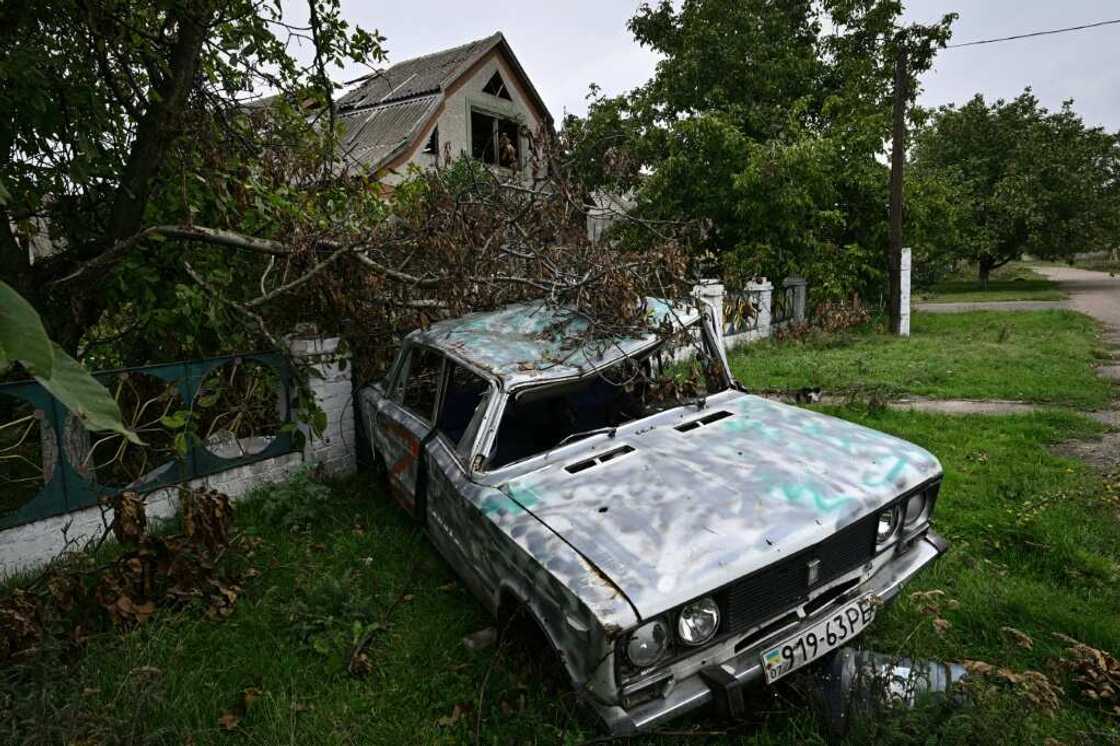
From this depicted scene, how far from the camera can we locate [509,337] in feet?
12.5

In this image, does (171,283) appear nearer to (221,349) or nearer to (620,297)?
(221,349)

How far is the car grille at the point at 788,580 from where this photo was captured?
2.29 m

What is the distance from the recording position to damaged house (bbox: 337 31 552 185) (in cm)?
1440

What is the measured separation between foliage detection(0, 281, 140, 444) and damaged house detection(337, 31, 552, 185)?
1353cm

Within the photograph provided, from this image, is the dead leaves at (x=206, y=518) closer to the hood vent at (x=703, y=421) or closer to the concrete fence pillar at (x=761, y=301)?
the hood vent at (x=703, y=421)

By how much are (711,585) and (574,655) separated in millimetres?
547

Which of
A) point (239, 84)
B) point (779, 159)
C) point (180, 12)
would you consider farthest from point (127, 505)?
point (779, 159)

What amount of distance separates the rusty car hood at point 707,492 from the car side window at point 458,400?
79 centimetres

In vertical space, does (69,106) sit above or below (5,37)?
below

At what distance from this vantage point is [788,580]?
7.87ft

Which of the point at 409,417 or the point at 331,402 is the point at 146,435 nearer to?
the point at 331,402

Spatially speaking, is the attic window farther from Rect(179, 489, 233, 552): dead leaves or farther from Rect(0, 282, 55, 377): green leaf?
Rect(0, 282, 55, 377): green leaf

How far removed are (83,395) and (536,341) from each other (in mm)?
3085

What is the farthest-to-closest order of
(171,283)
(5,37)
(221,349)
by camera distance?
(221,349) < (171,283) < (5,37)
